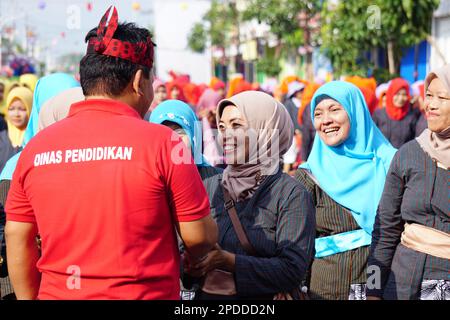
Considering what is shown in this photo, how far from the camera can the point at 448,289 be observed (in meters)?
3.49

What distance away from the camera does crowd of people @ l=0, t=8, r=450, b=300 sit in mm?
2299

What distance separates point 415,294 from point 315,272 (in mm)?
744

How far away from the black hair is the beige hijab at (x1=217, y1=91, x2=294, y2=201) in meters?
0.92

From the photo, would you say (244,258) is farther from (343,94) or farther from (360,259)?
(343,94)

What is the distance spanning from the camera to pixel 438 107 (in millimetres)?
3543

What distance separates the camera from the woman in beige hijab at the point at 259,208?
9.77 ft

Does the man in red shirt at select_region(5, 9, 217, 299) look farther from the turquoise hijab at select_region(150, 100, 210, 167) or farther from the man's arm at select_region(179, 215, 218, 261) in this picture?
the turquoise hijab at select_region(150, 100, 210, 167)

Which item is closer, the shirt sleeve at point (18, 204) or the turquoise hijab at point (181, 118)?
the shirt sleeve at point (18, 204)

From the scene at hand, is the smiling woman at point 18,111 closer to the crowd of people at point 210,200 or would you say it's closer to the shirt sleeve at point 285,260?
the crowd of people at point 210,200

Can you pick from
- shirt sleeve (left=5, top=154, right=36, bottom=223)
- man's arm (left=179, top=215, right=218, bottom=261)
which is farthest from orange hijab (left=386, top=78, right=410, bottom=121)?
shirt sleeve (left=5, top=154, right=36, bottom=223)

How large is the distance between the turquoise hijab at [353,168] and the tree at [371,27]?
6.06 m

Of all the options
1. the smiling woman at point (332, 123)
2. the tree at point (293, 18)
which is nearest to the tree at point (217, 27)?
the tree at point (293, 18)

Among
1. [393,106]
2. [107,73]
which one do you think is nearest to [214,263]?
[107,73]

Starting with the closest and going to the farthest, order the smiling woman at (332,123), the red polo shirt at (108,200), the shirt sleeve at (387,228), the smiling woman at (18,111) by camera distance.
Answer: the red polo shirt at (108,200) < the shirt sleeve at (387,228) < the smiling woman at (332,123) < the smiling woman at (18,111)
